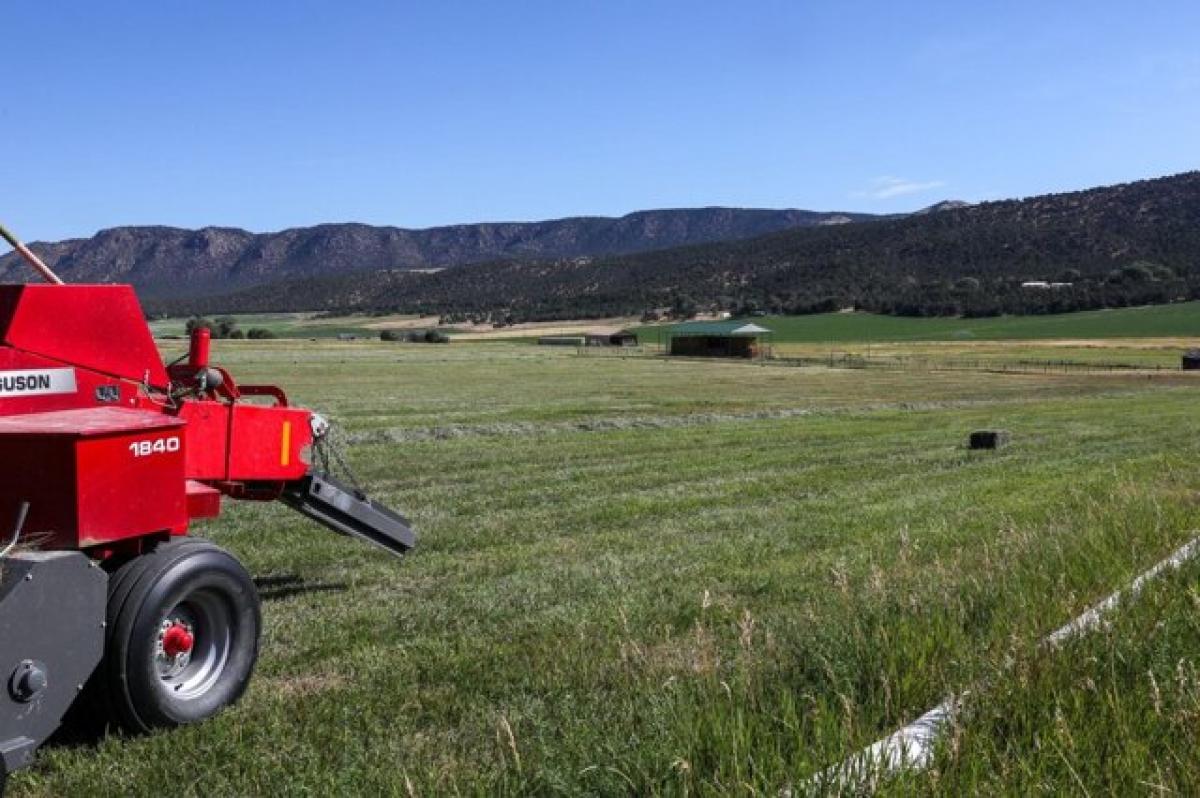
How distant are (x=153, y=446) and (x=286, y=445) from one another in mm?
2118

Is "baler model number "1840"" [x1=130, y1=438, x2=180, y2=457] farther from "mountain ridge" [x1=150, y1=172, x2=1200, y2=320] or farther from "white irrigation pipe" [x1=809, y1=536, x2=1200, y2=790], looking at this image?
"mountain ridge" [x1=150, y1=172, x2=1200, y2=320]

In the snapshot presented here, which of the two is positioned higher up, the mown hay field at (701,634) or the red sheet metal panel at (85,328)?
the red sheet metal panel at (85,328)

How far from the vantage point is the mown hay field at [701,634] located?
425 cm

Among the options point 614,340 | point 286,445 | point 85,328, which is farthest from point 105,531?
point 614,340

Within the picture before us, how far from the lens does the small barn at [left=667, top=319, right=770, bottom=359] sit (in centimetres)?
9850

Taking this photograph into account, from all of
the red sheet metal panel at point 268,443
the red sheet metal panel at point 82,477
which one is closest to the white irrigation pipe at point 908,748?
the red sheet metal panel at point 82,477

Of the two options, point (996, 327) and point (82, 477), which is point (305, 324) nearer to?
point (996, 327)

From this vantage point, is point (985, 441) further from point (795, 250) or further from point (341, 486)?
point (795, 250)

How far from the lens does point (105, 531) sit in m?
5.68

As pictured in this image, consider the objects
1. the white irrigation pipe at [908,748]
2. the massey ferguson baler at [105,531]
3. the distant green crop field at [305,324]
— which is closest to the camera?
the white irrigation pipe at [908,748]

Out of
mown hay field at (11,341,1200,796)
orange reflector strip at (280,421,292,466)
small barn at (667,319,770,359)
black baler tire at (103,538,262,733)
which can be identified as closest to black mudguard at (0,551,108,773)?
black baler tire at (103,538,262,733)

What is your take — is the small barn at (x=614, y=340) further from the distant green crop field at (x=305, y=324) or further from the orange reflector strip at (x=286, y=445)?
the orange reflector strip at (x=286, y=445)

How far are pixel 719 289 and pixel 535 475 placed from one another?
150 meters

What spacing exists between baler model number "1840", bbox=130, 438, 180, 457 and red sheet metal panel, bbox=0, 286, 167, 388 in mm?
716
